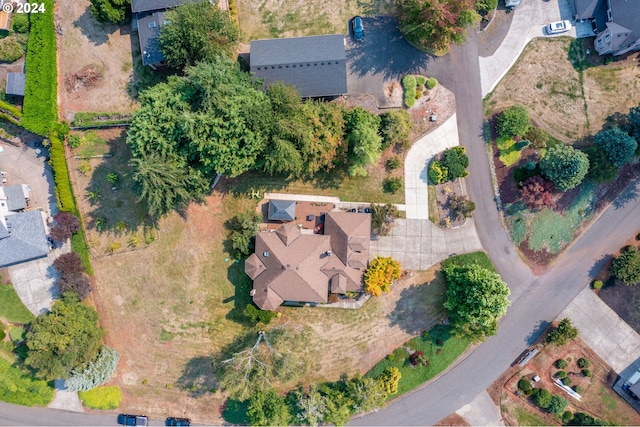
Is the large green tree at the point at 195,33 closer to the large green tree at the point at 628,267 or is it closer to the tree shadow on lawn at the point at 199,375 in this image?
the tree shadow on lawn at the point at 199,375

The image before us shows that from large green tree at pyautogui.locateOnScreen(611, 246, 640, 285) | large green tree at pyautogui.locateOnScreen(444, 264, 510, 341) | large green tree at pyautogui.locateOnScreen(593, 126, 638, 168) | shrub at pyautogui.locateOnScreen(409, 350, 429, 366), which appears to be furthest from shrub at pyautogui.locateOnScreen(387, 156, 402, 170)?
large green tree at pyautogui.locateOnScreen(611, 246, 640, 285)

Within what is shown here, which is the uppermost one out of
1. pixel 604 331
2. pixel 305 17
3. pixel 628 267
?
pixel 305 17

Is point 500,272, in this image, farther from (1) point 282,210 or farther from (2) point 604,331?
(1) point 282,210

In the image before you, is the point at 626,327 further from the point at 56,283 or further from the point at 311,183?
the point at 56,283

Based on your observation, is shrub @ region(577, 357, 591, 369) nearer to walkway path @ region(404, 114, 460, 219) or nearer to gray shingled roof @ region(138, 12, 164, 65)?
walkway path @ region(404, 114, 460, 219)

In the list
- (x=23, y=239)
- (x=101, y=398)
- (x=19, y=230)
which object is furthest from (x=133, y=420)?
(x=19, y=230)

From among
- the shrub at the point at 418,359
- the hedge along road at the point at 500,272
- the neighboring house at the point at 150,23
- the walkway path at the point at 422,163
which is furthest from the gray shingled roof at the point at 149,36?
the shrub at the point at 418,359
